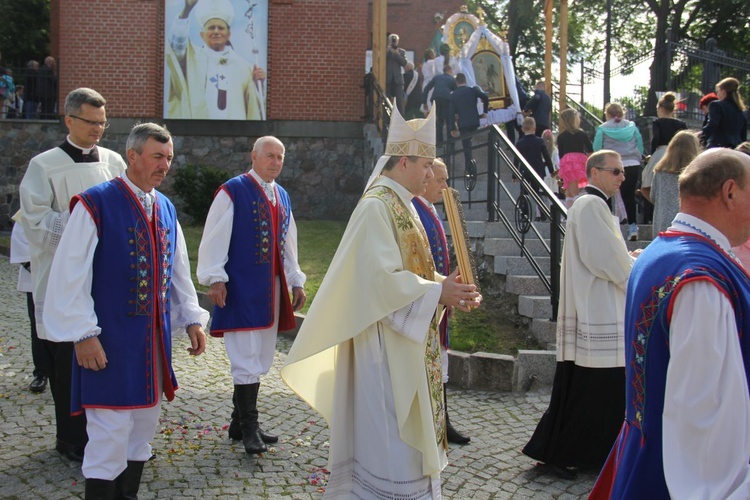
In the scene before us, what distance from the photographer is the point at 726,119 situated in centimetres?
896

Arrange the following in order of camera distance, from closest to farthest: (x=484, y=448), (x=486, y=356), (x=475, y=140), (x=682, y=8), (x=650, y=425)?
(x=650, y=425)
(x=484, y=448)
(x=486, y=356)
(x=475, y=140)
(x=682, y=8)

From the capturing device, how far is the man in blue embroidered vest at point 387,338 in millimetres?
3584

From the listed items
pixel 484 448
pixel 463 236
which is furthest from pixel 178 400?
pixel 463 236

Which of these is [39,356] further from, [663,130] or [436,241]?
[663,130]

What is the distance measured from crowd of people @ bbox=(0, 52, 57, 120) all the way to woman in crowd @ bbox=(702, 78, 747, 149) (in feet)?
44.4

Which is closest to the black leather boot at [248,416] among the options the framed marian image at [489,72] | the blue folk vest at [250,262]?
the blue folk vest at [250,262]

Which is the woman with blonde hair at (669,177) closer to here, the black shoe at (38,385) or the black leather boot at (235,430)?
the black leather boot at (235,430)

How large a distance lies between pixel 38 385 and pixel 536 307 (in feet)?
15.6

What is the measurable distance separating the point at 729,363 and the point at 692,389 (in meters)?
0.14

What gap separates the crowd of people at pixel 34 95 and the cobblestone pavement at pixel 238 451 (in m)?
11.1

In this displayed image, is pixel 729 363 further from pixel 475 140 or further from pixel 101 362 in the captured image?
pixel 475 140

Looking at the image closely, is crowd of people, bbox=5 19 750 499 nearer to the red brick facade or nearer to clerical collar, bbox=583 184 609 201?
clerical collar, bbox=583 184 609 201

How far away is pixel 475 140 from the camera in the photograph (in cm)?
1455

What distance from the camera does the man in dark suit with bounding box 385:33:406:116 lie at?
1509 centimetres
